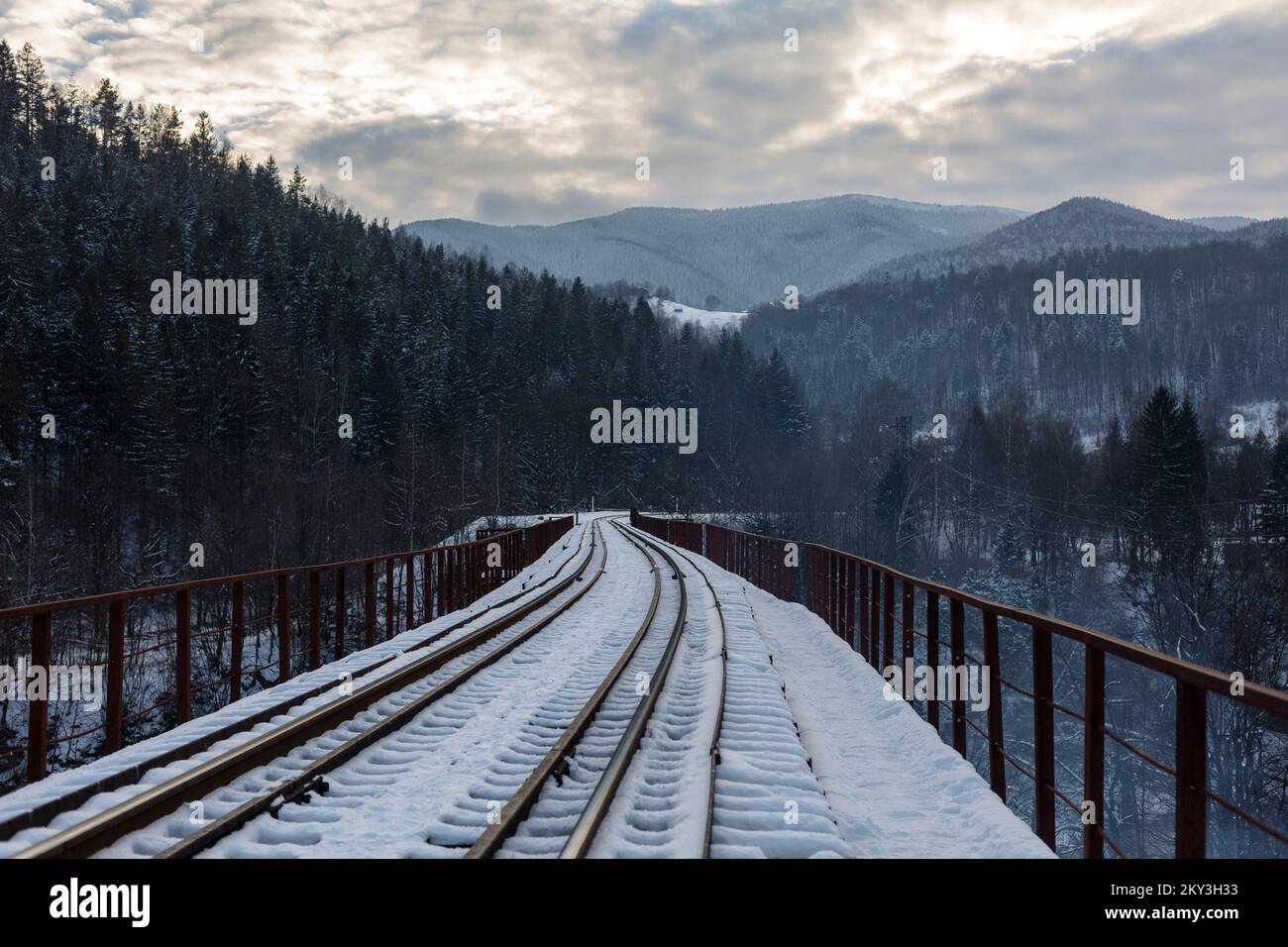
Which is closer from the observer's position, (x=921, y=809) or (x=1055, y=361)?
(x=921, y=809)

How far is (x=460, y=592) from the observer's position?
19.7 metres

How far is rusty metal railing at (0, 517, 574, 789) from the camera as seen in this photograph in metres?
7.45

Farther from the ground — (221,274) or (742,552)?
(221,274)

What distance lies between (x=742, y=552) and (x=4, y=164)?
312 feet

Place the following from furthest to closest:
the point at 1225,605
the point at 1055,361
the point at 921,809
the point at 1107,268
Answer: the point at 1107,268 < the point at 1055,361 < the point at 1225,605 < the point at 921,809

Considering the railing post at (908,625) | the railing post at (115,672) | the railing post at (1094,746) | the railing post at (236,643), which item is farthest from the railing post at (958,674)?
the railing post at (236,643)

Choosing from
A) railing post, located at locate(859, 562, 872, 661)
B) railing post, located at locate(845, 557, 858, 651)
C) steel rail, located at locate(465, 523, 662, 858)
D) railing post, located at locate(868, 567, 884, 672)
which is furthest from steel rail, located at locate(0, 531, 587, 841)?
railing post, located at locate(845, 557, 858, 651)

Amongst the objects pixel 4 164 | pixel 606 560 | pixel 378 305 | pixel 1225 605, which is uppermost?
pixel 4 164

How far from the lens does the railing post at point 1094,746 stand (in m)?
4.85

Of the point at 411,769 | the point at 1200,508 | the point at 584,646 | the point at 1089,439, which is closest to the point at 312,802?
the point at 411,769

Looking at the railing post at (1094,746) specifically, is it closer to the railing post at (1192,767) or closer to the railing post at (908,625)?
the railing post at (1192,767)

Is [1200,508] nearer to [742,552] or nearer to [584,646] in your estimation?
[742,552]

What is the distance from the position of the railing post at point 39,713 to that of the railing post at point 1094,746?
6.76 meters

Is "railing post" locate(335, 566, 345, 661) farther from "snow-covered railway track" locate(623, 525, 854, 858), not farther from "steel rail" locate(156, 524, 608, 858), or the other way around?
"snow-covered railway track" locate(623, 525, 854, 858)
